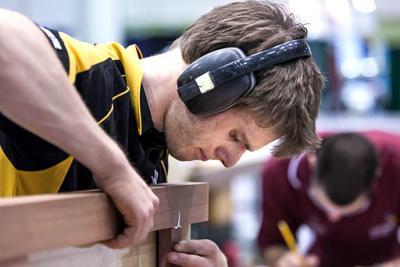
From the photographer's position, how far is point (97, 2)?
4289 mm

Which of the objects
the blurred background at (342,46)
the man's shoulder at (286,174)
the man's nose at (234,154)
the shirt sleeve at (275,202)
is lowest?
the blurred background at (342,46)

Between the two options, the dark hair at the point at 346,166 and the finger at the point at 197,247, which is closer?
the finger at the point at 197,247

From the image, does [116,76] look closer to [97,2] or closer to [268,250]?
[268,250]

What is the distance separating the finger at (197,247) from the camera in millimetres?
1202

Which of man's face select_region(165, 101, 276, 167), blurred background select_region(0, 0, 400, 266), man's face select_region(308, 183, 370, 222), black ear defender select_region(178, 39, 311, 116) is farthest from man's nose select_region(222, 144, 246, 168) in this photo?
blurred background select_region(0, 0, 400, 266)

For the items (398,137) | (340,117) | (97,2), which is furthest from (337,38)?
(398,137)

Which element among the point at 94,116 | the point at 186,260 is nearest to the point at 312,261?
the point at 186,260

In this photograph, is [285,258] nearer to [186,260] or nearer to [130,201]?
[186,260]

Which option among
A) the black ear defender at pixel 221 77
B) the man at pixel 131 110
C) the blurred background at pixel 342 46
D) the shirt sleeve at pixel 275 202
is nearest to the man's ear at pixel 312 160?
the shirt sleeve at pixel 275 202

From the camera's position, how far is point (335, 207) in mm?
2732

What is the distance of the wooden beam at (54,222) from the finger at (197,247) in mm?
286

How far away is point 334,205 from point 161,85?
1604mm

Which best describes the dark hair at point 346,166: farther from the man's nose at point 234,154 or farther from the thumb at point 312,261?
the man's nose at point 234,154

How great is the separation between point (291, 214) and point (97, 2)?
2.02 metres
